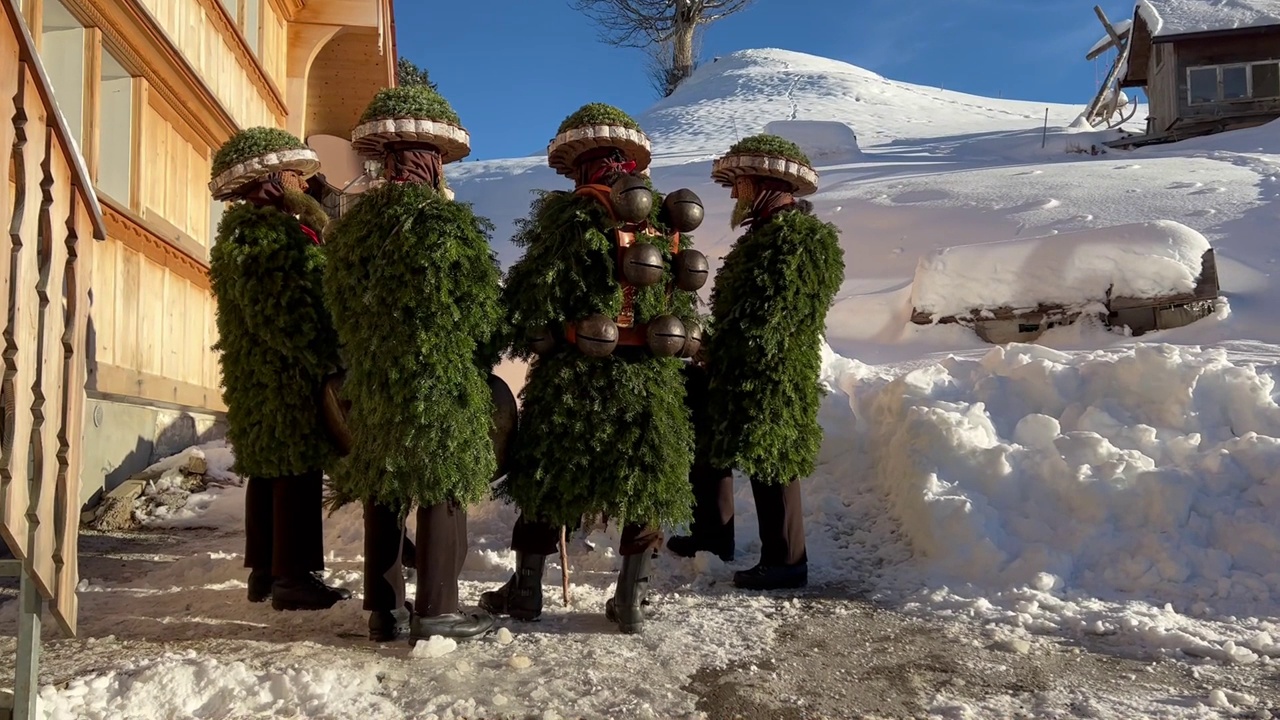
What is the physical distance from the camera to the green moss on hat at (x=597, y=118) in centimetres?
384

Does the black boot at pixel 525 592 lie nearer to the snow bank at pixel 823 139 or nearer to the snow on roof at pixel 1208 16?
the snow bank at pixel 823 139

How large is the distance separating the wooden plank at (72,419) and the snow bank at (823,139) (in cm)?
2085

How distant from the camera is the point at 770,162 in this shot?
4508 millimetres

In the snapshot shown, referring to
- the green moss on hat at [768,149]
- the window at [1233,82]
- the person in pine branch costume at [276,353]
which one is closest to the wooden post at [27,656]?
the person in pine branch costume at [276,353]

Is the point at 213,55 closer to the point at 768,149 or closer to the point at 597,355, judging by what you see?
the point at 768,149

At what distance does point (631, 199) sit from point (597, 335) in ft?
1.72

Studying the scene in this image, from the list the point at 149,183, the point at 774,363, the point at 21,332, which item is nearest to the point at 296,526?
the point at 21,332

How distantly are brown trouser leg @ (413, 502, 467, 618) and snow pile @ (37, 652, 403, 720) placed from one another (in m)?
0.46

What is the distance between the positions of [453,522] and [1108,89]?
98.6 ft

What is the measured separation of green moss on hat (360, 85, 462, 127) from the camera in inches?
138

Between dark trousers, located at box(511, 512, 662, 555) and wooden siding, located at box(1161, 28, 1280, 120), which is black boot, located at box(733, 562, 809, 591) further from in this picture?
wooden siding, located at box(1161, 28, 1280, 120)

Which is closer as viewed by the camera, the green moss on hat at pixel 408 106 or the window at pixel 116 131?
the green moss on hat at pixel 408 106

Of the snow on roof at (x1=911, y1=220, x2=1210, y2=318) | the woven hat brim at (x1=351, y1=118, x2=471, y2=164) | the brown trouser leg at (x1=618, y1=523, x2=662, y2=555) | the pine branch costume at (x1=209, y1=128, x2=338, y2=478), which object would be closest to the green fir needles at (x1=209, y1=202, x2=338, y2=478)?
the pine branch costume at (x1=209, y1=128, x2=338, y2=478)

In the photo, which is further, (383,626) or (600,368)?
(600,368)
